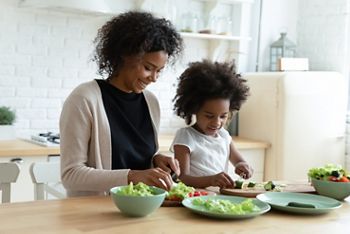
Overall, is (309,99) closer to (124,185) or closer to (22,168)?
(22,168)

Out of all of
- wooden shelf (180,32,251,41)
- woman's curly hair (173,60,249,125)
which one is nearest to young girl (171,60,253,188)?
woman's curly hair (173,60,249,125)

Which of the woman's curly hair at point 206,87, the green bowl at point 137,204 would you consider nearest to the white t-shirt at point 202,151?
Answer: the woman's curly hair at point 206,87

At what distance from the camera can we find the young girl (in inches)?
92.7

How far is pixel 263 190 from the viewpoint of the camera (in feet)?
6.51

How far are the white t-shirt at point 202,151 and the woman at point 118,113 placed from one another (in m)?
0.20

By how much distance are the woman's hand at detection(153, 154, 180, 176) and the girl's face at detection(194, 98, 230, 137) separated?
363 millimetres

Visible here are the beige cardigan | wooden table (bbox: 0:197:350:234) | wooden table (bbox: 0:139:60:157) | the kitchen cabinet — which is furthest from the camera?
the kitchen cabinet

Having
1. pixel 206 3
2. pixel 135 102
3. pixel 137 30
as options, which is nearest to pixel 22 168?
pixel 135 102

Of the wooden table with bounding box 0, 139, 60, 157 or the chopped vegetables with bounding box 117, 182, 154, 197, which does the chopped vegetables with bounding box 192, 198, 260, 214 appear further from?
the wooden table with bounding box 0, 139, 60, 157

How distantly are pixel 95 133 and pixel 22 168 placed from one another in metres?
1.29

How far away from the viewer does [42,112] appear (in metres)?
3.73

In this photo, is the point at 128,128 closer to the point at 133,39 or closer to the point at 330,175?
the point at 133,39

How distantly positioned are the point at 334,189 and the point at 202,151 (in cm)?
62

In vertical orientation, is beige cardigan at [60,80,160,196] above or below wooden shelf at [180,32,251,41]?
below
